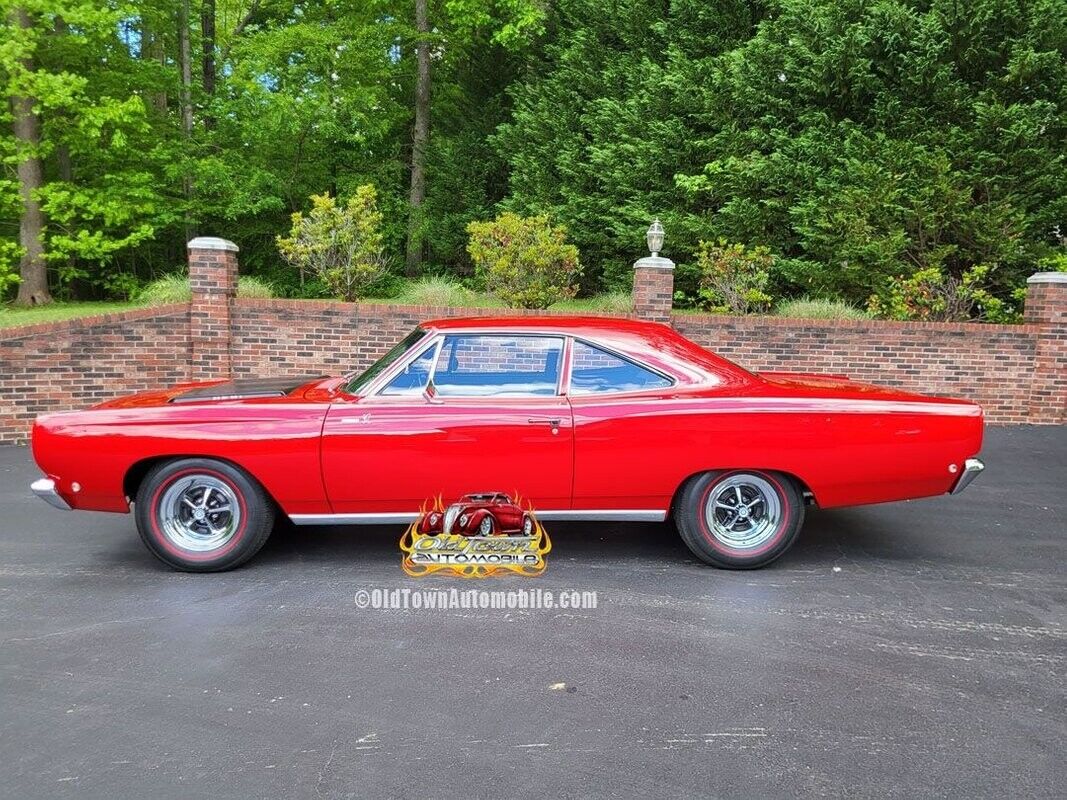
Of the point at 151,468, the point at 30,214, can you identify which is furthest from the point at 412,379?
the point at 30,214

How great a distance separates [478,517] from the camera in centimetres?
422

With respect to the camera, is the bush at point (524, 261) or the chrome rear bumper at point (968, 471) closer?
the chrome rear bumper at point (968, 471)

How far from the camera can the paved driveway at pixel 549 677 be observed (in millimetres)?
2529

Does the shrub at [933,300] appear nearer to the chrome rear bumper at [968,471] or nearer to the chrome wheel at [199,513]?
the chrome rear bumper at [968,471]

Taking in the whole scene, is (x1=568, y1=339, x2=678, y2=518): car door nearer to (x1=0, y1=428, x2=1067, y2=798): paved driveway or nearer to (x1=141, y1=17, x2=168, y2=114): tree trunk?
(x1=0, y1=428, x2=1067, y2=798): paved driveway

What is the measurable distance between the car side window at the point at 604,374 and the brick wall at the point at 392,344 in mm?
4660

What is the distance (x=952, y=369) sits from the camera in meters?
9.09

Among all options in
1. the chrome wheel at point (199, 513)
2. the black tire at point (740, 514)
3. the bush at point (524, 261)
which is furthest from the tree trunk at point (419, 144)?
the black tire at point (740, 514)

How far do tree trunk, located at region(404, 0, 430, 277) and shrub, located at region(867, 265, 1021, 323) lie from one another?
11478mm

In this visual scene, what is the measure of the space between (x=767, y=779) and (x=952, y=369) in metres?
8.07

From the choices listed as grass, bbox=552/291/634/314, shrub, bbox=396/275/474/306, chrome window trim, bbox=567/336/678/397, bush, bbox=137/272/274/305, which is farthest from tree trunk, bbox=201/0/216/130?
chrome window trim, bbox=567/336/678/397

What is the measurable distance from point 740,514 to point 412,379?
2071 millimetres

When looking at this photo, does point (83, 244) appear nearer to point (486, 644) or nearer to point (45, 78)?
point (45, 78)

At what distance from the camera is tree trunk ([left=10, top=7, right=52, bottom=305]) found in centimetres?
1321
